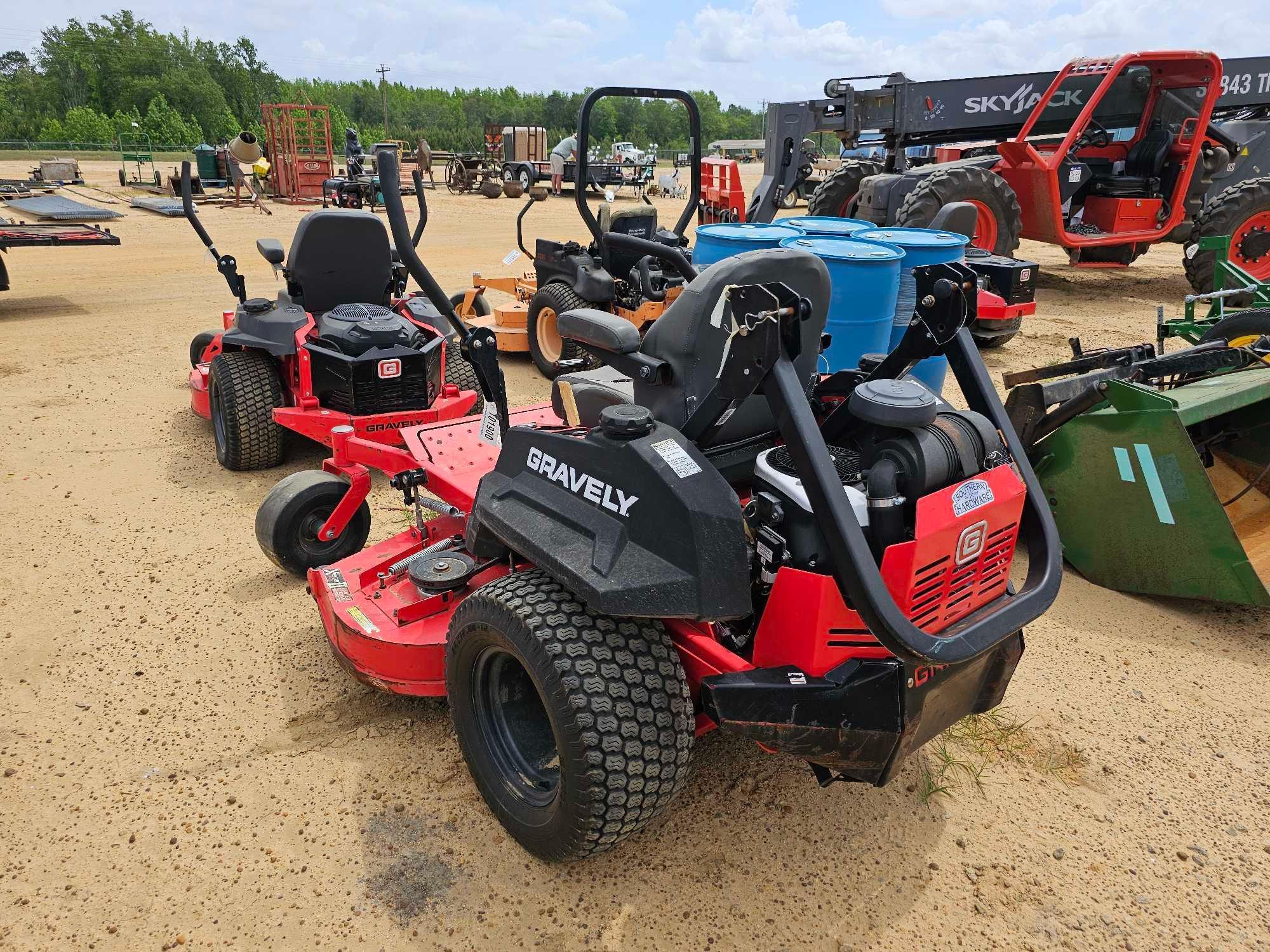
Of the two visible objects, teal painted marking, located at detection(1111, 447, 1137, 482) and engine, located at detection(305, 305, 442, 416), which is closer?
teal painted marking, located at detection(1111, 447, 1137, 482)

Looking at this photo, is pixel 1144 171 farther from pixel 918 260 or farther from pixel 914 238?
pixel 918 260

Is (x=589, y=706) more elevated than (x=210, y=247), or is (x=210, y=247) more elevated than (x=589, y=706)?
(x=210, y=247)

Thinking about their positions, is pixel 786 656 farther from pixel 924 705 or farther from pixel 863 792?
pixel 863 792

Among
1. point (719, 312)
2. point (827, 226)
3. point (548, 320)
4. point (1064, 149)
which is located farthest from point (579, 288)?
point (1064, 149)

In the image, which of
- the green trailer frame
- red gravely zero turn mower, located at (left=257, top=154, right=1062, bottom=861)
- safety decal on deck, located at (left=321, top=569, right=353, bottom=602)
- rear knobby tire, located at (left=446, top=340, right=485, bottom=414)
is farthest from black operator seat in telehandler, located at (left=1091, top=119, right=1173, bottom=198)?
the green trailer frame

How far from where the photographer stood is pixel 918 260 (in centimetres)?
521

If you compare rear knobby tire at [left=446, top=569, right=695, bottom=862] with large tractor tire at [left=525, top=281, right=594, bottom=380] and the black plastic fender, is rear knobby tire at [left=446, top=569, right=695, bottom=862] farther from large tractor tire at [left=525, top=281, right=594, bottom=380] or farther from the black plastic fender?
large tractor tire at [left=525, top=281, right=594, bottom=380]

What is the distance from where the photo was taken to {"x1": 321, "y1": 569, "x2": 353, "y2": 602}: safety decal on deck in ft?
9.67

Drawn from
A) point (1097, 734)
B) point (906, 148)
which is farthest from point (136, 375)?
point (906, 148)

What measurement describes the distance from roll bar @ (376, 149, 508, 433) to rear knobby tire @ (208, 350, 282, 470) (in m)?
2.50

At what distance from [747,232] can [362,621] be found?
349 cm

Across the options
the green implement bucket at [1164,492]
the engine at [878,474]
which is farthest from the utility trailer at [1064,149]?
the engine at [878,474]

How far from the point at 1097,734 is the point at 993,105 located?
9607 millimetres

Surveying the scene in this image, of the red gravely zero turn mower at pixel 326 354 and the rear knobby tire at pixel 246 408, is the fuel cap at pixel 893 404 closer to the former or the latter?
the red gravely zero turn mower at pixel 326 354
